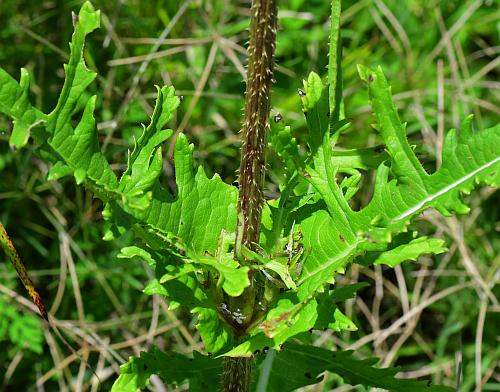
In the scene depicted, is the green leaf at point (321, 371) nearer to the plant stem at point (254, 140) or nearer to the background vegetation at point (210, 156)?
the plant stem at point (254, 140)

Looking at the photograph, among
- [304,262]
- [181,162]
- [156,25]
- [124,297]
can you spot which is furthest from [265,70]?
[156,25]

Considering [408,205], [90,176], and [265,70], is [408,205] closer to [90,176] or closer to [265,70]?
[265,70]

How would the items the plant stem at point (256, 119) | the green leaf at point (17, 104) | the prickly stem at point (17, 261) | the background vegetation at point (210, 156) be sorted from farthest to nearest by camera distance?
the background vegetation at point (210, 156), the prickly stem at point (17, 261), the plant stem at point (256, 119), the green leaf at point (17, 104)

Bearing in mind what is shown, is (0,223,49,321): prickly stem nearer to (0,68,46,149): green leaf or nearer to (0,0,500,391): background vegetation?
(0,68,46,149): green leaf

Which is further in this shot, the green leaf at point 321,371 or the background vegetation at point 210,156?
the background vegetation at point 210,156

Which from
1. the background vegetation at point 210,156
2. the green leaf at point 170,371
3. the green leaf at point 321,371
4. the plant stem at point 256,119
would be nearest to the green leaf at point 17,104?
the plant stem at point 256,119

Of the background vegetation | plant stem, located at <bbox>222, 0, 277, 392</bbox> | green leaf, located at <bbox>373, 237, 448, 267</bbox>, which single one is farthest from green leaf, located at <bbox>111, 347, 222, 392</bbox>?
the background vegetation
